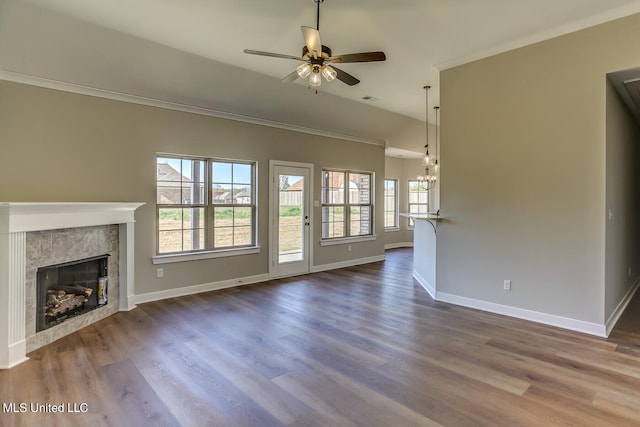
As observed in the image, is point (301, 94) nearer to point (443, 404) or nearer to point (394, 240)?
point (443, 404)

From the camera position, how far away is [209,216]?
5.25 meters

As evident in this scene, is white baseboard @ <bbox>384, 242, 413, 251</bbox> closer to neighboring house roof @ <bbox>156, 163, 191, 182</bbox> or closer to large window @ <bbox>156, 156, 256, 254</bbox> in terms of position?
large window @ <bbox>156, 156, 256, 254</bbox>

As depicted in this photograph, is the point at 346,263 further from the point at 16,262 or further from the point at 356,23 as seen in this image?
the point at 16,262

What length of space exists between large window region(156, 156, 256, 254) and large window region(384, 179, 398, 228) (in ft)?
17.6

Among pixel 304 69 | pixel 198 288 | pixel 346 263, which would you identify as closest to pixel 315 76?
pixel 304 69

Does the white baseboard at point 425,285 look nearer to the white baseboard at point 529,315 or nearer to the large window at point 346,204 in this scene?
the white baseboard at point 529,315

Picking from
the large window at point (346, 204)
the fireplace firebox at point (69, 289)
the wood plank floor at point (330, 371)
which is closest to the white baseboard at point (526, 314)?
the wood plank floor at point (330, 371)

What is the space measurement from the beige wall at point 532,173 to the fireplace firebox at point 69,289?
4.29 meters

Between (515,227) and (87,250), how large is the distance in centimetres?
489

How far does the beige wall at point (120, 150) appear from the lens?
3.65 meters

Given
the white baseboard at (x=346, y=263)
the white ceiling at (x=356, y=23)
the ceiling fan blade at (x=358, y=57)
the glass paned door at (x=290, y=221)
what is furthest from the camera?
the white baseboard at (x=346, y=263)

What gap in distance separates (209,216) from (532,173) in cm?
443

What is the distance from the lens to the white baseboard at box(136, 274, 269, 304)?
4.59m

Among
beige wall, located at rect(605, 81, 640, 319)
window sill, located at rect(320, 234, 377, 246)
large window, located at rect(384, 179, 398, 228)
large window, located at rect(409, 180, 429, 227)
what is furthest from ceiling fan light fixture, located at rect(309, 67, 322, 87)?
large window, located at rect(409, 180, 429, 227)
